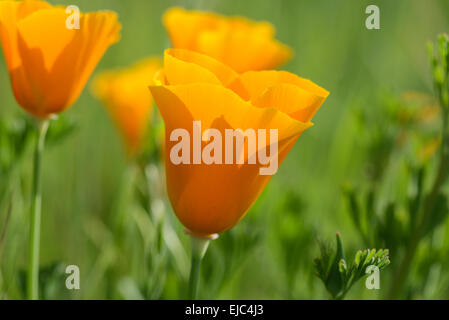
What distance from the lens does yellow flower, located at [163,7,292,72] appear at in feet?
2.72

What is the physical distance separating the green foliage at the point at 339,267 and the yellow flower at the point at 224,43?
1.10 ft

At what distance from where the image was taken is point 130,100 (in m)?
1.08

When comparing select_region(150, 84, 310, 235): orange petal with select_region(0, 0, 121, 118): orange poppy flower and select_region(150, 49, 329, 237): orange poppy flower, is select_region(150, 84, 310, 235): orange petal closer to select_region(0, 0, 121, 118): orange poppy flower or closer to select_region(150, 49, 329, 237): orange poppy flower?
select_region(150, 49, 329, 237): orange poppy flower

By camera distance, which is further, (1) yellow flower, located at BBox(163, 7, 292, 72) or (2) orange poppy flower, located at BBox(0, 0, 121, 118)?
(1) yellow flower, located at BBox(163, 7, 292, 72)

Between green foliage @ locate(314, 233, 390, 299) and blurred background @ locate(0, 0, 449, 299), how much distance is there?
0.10 metres

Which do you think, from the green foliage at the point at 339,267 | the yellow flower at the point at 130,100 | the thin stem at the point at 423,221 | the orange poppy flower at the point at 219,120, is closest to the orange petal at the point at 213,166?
the orange poppy flower at the point at 219,120

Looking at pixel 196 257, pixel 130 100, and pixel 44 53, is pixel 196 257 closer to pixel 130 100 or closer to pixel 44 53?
pixel 44 53

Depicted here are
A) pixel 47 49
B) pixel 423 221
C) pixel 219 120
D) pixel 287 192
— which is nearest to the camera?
pixel 219 120

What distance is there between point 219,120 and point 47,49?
0.21 m

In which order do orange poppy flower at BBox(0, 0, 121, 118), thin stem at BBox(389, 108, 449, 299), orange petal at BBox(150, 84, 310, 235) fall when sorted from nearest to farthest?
orange petal at BBox(150, 84, 310, 235) < orange poppy flower at BBox(0, 0, 121, 118) < thin stem at BBox(389, 108, 449, 299)

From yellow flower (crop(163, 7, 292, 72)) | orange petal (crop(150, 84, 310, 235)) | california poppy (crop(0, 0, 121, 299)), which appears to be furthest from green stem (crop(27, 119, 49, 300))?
yellow flower (crop(163, 7, 292, 72))

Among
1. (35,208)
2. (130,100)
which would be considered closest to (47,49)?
(35,208)
